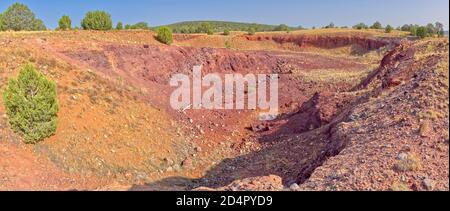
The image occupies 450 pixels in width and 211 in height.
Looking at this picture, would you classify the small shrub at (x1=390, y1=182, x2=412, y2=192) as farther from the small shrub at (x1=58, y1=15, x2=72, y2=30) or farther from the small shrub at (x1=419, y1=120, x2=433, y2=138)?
the small shrub at (x1=58, y1=15, x2=72, y2=30)

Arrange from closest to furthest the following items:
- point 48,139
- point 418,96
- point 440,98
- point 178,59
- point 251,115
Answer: point 440,98
point 418,96
point 48,139
point 251,115
point 178,59

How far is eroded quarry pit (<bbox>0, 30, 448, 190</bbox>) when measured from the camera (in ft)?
28.1

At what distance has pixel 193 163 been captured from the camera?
15.6m

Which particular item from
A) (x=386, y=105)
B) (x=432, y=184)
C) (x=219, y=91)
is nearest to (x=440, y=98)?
(x=386, y=105)

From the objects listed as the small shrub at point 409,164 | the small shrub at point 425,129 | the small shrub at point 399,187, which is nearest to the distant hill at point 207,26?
the small shrub at point 425,129

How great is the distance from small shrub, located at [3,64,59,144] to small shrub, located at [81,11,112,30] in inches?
1082

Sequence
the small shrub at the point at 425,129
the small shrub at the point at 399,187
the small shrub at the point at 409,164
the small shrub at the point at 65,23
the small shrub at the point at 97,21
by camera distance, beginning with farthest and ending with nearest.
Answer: the small shrub at the point at 65,23
the small shrub at the point at 97,21
the small shrub at the point at 425,129
the small shrub at the point at 409,164
the small shrub at the point at 399,187

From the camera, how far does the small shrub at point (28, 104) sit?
1309 centimetres

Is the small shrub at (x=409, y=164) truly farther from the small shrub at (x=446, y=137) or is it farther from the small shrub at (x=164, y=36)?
the small shrub at (x=164, y=36)

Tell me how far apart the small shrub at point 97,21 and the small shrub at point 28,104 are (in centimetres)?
2748

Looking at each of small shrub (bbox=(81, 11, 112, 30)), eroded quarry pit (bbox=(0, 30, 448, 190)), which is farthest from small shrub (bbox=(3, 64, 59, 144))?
small shrub (bbox=(81, 11, 112, 30))
